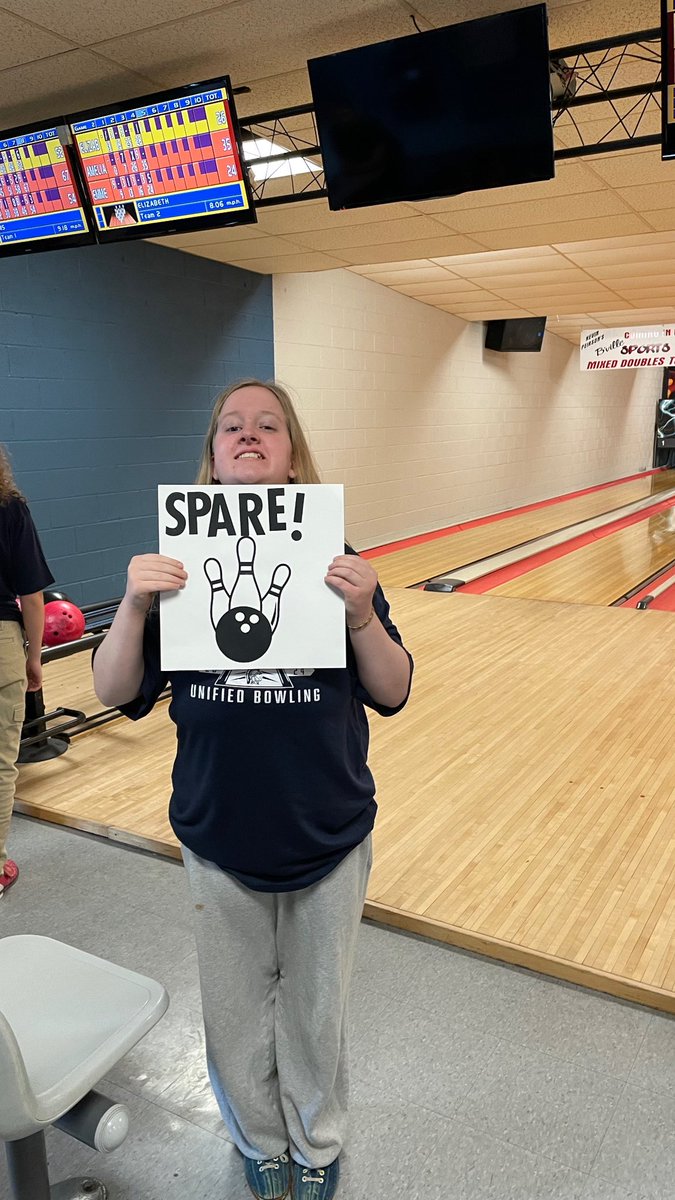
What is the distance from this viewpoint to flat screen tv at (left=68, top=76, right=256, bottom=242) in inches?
140

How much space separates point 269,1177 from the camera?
1.52 metres

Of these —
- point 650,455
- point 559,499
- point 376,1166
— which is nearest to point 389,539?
point 559,499

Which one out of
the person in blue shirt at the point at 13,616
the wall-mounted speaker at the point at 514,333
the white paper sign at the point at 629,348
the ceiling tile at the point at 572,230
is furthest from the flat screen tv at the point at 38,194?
the wall-mounted speaker at the point at 514,333

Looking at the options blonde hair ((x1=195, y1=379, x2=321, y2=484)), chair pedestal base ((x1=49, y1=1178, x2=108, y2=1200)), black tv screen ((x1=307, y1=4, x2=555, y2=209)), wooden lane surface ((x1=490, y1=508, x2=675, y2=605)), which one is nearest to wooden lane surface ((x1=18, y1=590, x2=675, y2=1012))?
chair pedestal base ((x1=49, y1=1178, x2=108, y2=1200))

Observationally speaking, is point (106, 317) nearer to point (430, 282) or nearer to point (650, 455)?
point (430, 282)

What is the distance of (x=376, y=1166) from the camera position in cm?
162

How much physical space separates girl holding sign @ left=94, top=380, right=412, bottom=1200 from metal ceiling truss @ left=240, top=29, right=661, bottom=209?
9.61 ft

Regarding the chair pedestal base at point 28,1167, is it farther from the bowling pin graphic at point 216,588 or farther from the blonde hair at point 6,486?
the blonde hair at point 6,486

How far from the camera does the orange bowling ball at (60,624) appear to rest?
149 inches

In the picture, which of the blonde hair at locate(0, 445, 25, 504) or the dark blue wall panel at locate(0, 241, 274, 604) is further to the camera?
the dark blue wall panel at locate(0, 241, 274, 604)

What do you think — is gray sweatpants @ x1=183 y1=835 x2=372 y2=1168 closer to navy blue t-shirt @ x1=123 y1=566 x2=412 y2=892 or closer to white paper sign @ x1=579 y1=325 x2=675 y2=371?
navy blue t-shirt @ x1=123 y1=566 x2=412 y2=892

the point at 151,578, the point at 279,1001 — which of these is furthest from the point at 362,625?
the point at 279,1001

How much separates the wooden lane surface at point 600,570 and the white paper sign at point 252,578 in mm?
5614

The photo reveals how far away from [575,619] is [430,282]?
4.27 m
